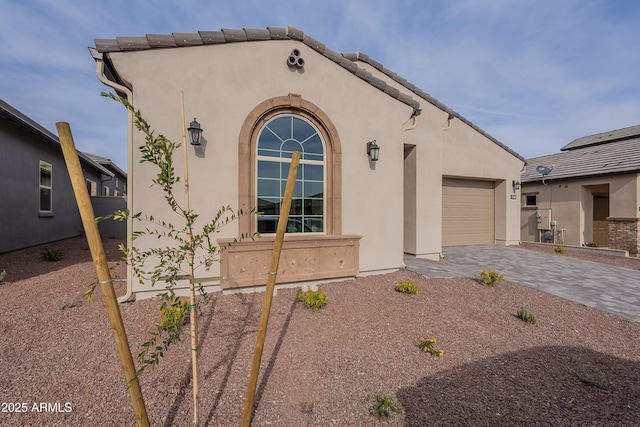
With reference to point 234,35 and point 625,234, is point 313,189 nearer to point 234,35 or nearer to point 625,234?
point 234,35

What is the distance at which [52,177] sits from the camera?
34.8 feet

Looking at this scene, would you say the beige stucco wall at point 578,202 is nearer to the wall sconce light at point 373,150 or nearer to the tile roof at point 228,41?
the tile roof at point 228,41

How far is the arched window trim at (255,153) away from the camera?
543 cm

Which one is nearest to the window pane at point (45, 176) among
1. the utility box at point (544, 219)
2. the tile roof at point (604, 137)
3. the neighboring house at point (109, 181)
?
the neighboring house at point (109, 181)

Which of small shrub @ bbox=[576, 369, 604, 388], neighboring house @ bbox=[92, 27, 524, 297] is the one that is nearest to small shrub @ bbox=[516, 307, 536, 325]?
small shrub @ bbox=[576, 369, 604, 388]

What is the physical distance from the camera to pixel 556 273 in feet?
25.1

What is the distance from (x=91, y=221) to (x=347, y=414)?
2760mm

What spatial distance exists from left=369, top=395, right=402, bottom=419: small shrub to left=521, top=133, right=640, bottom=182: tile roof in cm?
1510

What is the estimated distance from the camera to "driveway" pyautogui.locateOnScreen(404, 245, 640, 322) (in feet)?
19.0

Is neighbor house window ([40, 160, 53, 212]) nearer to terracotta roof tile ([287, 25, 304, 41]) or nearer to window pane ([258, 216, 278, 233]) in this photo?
window pane ([258, 216, 278, 233])

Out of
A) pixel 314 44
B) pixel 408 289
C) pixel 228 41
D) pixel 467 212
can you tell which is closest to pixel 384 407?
pixel 408 289

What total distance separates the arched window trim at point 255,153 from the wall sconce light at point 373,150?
2.40ft

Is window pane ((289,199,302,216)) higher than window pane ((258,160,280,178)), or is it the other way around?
window pane ((258,160,280,178))

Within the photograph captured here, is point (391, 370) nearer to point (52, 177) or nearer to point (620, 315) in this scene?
point (620, 315)
